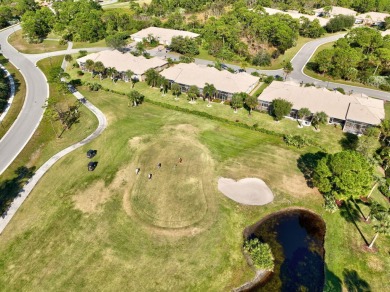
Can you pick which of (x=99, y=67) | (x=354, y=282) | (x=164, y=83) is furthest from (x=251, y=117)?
(x=99, y=67)

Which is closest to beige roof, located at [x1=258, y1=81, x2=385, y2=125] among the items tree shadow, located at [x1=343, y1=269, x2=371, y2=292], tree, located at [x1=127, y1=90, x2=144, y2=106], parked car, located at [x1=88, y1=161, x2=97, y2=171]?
tree, located at [x1=127, y1=90, x2=144, y2=106]

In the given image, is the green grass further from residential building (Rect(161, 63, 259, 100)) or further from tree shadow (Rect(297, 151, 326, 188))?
tree shadow (Rect(297, 151, 326, 188))

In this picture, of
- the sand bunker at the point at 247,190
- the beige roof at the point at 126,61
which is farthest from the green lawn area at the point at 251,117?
the sand bunker at the point at 247,190

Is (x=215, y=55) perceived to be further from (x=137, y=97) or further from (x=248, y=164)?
(x=248, y=164)

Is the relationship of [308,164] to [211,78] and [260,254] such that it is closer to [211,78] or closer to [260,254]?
[260,254]

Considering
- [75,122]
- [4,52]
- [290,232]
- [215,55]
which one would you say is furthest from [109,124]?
[4,52]
